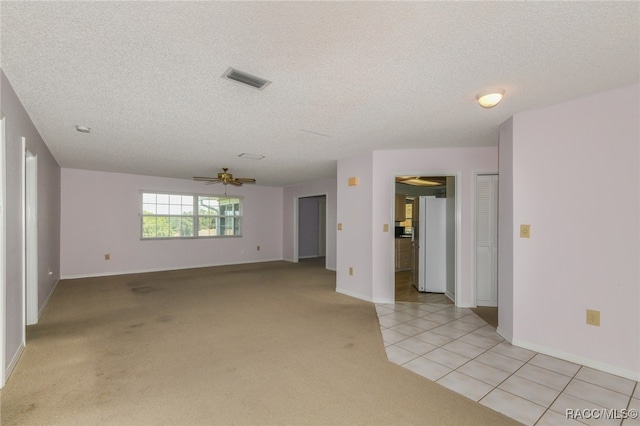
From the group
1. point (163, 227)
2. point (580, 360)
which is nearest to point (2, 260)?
point (580, 360)

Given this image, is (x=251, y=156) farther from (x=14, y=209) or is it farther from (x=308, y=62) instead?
(x=308, y=62)

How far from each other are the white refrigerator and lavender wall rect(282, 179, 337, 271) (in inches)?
115

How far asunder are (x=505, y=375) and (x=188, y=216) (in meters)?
7.49

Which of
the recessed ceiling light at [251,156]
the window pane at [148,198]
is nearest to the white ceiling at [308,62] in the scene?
the recessed ceiling light at [251,156]

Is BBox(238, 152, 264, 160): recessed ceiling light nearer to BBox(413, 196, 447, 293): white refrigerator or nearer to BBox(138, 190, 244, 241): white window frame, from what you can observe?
BBox(413, 196, 447, 293): white refrigerator

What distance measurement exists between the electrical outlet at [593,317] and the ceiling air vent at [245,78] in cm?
336

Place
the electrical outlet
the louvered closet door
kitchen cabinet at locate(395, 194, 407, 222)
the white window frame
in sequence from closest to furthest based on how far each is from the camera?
1. the electrical outlet
2. the louvered closet door
3. the white window frame
4. kitchen cabinet at locate(395, 194, 407, 222)

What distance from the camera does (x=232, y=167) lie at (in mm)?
6195

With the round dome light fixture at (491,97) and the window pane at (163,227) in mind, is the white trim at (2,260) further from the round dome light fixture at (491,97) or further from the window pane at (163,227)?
the window pane at (163,227)

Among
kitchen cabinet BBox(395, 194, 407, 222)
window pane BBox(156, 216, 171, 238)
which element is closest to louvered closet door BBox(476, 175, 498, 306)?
kitchen cabinet BBox(395, 194, 407, 222)

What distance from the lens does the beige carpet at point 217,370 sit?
1.95 m

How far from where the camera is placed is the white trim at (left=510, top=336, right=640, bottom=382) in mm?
2473

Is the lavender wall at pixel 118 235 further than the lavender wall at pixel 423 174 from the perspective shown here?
Yes

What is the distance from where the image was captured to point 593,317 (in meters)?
2.65
